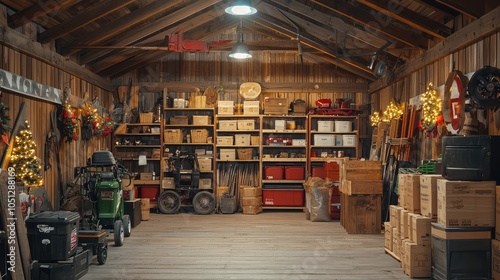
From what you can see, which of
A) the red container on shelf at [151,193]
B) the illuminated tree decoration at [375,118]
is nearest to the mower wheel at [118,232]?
the red container on shelf at [151,193]

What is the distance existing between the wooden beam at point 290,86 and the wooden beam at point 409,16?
17.0ft

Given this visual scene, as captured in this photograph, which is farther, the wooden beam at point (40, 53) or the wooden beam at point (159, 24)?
the wooden beam at point (159, 24)

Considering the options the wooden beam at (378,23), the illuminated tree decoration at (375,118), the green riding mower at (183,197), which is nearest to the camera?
the wooden beam at (378,23)

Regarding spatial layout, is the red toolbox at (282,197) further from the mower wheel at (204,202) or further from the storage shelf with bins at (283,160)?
the mower wheel at (204,202)

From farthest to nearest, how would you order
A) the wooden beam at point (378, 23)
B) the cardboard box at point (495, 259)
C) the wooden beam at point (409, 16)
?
the wooden beam at point (378, 23), the wooden beam at point (409, 16), the cardboard box at point (495, 259)

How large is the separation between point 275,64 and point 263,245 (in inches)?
242

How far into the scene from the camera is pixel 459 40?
706 cm

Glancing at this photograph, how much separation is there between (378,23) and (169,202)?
6.37 metres

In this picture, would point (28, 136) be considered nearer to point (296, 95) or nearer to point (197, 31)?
point (197, 31)

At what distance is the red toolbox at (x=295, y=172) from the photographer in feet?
40.5

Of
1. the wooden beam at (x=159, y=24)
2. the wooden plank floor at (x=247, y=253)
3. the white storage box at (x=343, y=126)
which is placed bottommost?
the wooden plank floor at (x=247, y=253)

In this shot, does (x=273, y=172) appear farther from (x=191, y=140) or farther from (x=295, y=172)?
(x=191, y=140)

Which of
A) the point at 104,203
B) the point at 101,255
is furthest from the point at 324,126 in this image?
the point at 101,255

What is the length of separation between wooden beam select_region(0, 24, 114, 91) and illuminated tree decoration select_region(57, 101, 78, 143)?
708 millimetres
